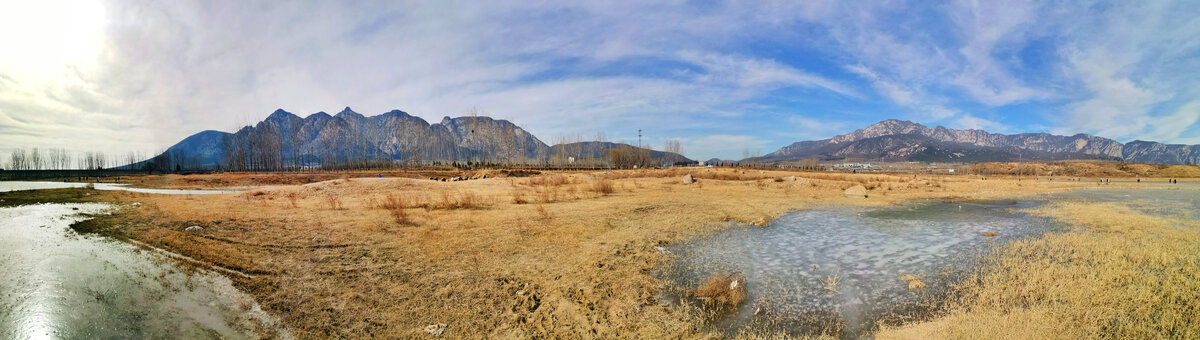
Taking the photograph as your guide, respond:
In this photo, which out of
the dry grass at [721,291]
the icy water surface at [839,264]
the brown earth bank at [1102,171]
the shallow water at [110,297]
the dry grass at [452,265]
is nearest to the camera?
the shallow water at [110,297]

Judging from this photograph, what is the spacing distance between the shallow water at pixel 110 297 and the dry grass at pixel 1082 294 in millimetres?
8166

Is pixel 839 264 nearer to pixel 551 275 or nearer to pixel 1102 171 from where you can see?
pixel 551 275

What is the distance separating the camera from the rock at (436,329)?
502 centimetres

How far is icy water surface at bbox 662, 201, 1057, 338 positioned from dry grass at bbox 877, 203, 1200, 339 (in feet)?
1.95

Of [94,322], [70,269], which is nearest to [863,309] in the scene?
[94,322]

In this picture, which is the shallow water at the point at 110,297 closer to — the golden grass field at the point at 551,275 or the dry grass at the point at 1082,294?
the golden grass field at the point at 551,275

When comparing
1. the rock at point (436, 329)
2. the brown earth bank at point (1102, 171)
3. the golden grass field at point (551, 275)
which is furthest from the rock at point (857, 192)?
the brown earth bank at point (1102, 171)

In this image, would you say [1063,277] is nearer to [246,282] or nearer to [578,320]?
[578,320]

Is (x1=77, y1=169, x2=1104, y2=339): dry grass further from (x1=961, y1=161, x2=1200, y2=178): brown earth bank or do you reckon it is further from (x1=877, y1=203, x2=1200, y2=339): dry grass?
(x1=961, y1=161, x2=1200, y2=178): brown earth bank

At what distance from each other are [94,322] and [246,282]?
5.37 feet

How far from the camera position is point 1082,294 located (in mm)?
5789

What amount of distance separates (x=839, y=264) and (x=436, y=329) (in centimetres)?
751

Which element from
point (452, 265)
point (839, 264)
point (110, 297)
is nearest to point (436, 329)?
point (452, 265)

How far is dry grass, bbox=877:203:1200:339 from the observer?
470 cm
